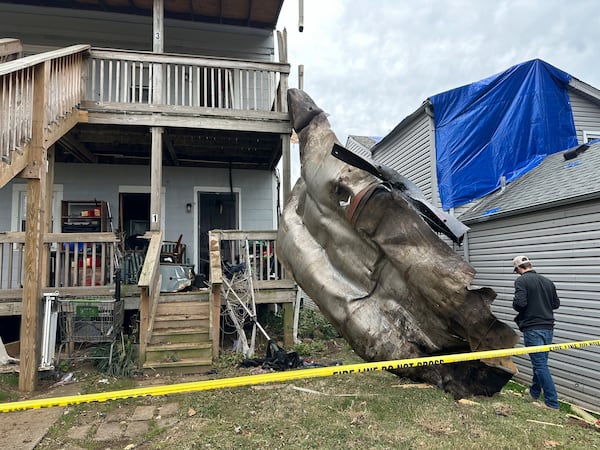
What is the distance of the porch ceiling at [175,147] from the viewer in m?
7.86

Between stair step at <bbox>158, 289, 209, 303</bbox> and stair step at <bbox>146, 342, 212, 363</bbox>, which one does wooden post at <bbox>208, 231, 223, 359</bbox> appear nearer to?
stair step at <bbox>146, 342, 212, 363</bbox>

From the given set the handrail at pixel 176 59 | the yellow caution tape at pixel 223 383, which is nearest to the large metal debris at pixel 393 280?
the yellow caution tape at pixel 223 383

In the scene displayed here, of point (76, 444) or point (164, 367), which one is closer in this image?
point (76, 444)

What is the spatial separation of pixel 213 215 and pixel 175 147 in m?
2.02

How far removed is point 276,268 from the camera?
23.4 ft

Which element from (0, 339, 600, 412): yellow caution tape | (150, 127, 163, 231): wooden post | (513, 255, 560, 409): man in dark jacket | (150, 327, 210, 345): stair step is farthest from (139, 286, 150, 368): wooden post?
(513, 255, 560, 409): man in dark jacket

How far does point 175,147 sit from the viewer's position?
349 inches

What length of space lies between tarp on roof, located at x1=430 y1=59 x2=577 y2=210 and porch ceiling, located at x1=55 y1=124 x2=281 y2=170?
3.84m

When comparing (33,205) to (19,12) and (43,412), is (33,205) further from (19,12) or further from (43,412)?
(19,12)

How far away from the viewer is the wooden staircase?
18.1 feet

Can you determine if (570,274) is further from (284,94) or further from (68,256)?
(68,256)

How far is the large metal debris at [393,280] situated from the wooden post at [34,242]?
3.31 metres

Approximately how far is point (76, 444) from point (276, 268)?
413cm

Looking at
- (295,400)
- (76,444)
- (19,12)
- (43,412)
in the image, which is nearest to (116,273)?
(43,412)
